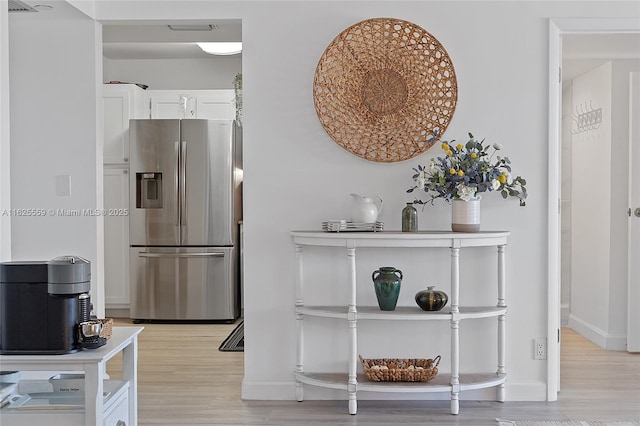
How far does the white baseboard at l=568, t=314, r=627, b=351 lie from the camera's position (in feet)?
16.5

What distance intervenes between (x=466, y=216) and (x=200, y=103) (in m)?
3.59

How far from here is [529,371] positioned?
369cm

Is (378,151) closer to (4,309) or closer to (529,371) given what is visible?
(529,371)

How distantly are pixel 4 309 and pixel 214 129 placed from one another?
12.3 ft

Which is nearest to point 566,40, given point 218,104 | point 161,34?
point 161,34

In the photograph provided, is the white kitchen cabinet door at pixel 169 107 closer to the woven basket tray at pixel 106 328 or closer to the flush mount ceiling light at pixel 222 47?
the flush mount ceiling light at pixel 222 47

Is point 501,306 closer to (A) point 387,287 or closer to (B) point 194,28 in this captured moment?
(A) point 387,287

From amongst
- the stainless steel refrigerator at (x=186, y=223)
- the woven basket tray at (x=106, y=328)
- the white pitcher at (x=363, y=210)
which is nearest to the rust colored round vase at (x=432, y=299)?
the white pitcher at (x=363, y=210)

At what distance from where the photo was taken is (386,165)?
145 inches

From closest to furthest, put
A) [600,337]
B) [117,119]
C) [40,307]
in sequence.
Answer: [40,307] → [600,337] → [117,119]

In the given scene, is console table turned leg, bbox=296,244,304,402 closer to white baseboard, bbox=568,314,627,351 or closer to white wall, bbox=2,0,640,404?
white wall, bbox=2,0,640,404

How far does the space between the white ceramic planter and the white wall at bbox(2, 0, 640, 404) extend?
22cm

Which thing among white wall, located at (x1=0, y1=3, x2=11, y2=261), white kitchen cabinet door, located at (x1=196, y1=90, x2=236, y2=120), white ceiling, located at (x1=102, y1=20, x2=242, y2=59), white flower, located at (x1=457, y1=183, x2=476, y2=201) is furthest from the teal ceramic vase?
white kitchen cabinet door, located at (x1=196, y1=90, x2=236, y2=120)

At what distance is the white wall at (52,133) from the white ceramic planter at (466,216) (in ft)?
6.94
